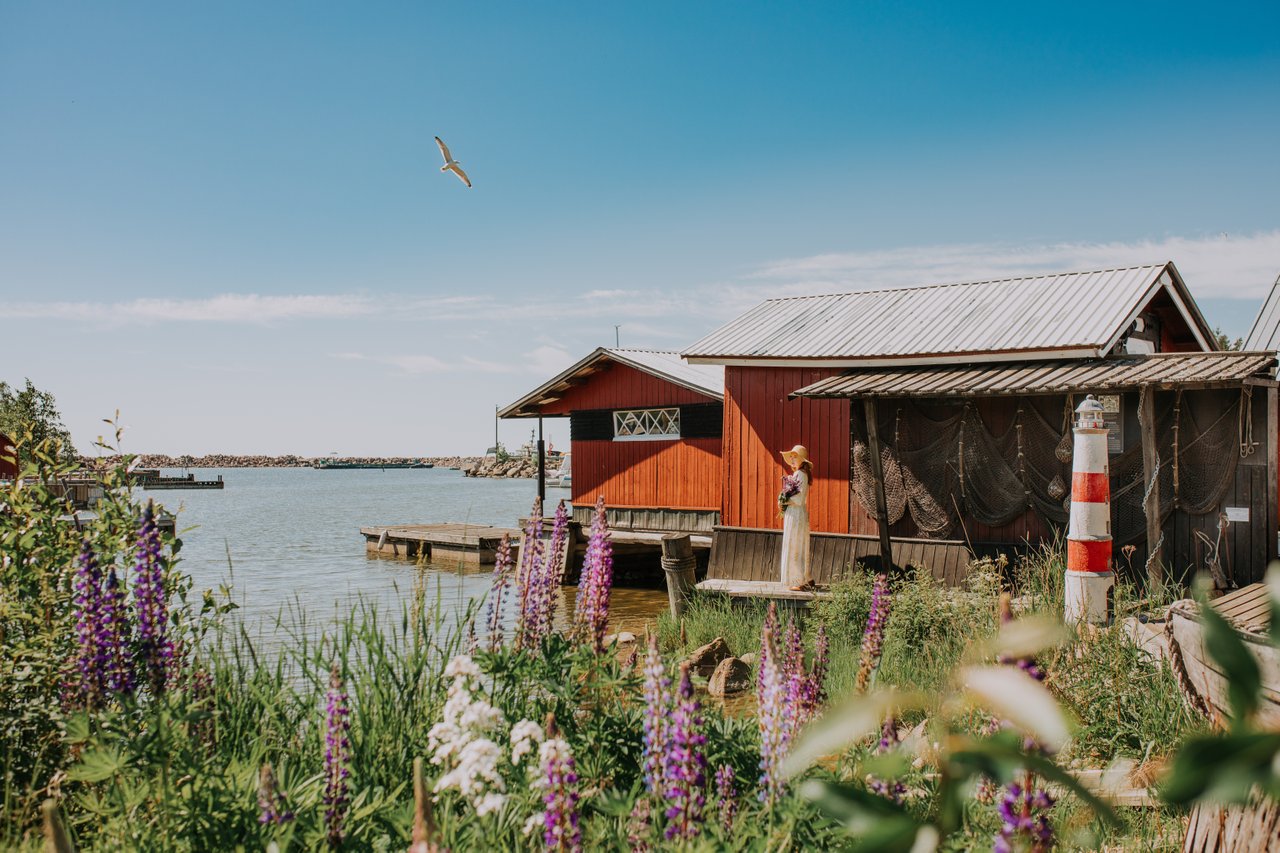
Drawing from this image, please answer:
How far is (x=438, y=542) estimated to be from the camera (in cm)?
2612

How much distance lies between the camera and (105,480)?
489cm

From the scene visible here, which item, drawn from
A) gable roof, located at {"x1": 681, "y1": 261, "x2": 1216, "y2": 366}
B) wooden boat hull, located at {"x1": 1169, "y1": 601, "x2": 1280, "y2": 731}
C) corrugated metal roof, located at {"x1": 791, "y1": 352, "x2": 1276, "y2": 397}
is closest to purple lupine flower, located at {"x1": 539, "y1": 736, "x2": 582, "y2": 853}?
wooden boat hull, located at {"x1": 1169, "y1": 601, "x2": 1280, "y2": 731}

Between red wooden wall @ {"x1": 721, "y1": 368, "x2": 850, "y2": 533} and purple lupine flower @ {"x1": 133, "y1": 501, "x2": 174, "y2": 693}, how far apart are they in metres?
12.0

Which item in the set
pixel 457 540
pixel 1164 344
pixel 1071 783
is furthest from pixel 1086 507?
pixel 457 540

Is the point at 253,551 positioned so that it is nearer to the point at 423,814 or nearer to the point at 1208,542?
the point at 1208,542

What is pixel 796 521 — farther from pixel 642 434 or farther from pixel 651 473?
pixel 642 434

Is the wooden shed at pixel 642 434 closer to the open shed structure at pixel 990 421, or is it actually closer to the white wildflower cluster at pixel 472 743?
the open shed structure at pixel 990 421

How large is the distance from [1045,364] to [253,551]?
26591 mm

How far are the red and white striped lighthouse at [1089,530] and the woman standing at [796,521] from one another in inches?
159

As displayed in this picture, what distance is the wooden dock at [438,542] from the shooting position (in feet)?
81.0

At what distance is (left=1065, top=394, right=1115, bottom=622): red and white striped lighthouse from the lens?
729cm

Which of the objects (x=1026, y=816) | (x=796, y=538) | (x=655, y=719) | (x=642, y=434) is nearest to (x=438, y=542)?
(x=642, y=434)

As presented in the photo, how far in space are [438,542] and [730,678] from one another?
17.8m

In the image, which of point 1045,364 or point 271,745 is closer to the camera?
point 271,745
